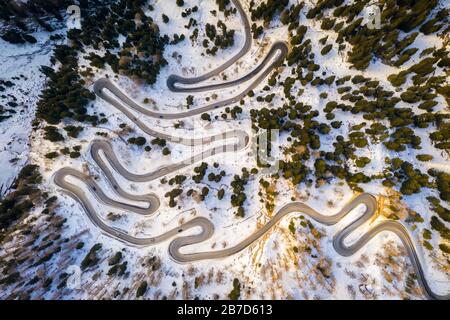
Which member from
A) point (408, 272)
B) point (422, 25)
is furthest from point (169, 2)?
point (408, 272)

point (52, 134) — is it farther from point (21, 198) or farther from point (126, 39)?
point (126, 39)

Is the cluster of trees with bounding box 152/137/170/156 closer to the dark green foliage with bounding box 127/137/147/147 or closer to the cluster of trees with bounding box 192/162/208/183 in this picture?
the dark green foliage with bounding box 127/137/147/147

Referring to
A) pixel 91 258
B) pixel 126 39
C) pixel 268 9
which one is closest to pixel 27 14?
pixel 126 39

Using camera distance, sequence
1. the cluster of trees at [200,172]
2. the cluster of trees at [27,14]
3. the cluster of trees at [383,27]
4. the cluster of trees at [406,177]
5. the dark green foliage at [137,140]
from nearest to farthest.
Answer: the cluster of trees at [406,177]
the cluster of trees at [383,27]
the cluster of trees at [200,172]
the dark green foliage at [137,140]
the cluster of trees at [27,14]

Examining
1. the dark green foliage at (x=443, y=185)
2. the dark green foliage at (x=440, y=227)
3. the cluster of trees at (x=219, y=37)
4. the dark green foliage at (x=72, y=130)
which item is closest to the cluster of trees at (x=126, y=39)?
the cluster of trees at (x=219, y=37)

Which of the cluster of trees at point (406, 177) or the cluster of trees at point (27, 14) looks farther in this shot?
the cluster of trees at point (27, 14)

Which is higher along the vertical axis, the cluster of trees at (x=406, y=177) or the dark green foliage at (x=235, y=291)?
the cluster of trees at (x=406, y=177)

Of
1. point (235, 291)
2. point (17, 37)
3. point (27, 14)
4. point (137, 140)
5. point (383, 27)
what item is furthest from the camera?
point (27, 14)

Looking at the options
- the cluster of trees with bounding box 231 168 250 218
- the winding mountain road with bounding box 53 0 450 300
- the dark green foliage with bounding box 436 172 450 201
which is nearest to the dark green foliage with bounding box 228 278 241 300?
the winding mountain road with bounding box 53 0 450 300

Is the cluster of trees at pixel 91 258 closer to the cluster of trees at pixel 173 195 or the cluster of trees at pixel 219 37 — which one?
the cluster of trees at pixel 173 195
